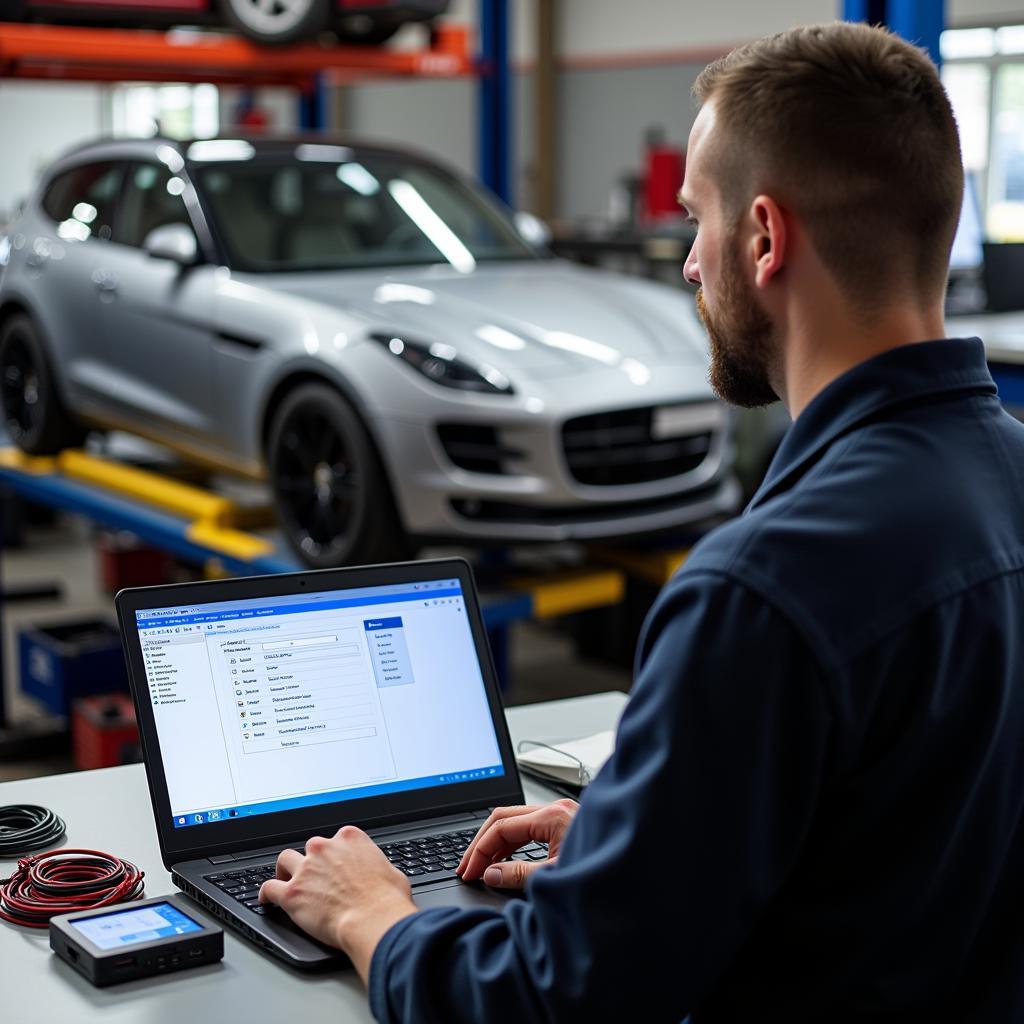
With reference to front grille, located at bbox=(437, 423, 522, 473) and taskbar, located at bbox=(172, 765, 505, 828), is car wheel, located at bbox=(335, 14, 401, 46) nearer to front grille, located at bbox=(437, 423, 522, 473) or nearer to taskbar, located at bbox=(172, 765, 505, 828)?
front grille, located at bbox=(437, 423, 522, 473)

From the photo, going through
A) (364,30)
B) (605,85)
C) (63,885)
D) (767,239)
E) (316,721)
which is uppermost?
(364,30)

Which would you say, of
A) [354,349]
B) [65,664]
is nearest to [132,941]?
[354,349]

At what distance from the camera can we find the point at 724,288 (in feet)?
4.25

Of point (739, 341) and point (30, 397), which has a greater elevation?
point (739, 341)

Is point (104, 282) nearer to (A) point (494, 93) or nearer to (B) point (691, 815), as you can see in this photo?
(A) point (494, 93)

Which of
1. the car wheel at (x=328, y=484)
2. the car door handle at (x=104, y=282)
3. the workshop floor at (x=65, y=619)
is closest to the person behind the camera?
the car wheel at (x=328, y=484)

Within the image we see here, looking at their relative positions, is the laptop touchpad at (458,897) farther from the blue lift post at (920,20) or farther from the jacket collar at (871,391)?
the blue lift post at (920,20)

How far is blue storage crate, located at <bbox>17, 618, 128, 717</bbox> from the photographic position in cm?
509

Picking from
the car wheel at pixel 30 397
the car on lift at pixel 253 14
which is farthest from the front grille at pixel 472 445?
the car wheel at pixel 30 397

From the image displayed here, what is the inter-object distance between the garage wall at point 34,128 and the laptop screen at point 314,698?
58.2 feet

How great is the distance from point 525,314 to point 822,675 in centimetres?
380

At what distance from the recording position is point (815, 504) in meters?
1.17

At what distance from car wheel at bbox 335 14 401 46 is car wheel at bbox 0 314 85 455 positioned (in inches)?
64.2

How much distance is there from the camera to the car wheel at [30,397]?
5.91 meters
